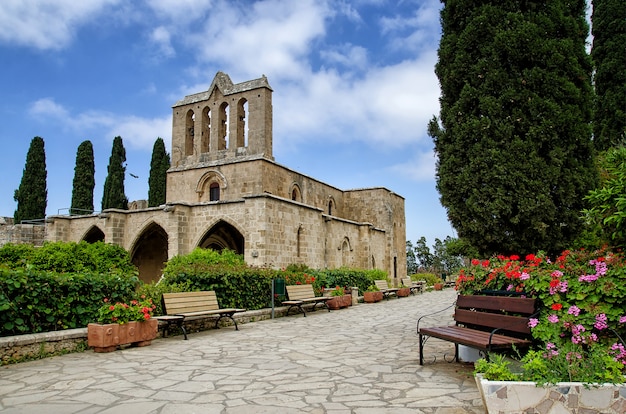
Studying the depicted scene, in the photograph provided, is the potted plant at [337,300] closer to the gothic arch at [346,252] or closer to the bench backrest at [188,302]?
the bench backrest at [188,302]

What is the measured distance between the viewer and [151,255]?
2492cm

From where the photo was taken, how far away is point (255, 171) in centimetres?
2294

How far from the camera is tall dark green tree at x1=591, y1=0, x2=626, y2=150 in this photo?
18.6m

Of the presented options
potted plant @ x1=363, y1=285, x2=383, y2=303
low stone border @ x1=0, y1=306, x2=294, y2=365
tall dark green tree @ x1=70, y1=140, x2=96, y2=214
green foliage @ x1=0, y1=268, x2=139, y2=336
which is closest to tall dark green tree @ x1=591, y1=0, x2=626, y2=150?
potted plant @ x1=363, y1=285, x2=383, y2=303

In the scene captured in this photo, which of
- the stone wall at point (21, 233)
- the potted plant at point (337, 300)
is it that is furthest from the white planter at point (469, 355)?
the stone wall at point (21, 233)

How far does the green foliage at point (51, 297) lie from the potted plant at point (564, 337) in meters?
5.90

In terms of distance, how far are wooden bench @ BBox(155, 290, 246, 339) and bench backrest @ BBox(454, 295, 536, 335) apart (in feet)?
15.9

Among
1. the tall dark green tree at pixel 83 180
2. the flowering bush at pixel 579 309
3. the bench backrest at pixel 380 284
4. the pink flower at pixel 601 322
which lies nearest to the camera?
the flowering bush at pixel 579 309

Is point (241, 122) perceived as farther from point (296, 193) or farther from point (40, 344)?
point (40, 344)

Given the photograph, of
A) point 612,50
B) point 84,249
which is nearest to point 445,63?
point 612,50

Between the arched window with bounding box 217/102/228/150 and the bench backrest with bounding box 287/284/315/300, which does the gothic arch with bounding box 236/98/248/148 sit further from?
the bench backrest with bounding box 287/284/315/300

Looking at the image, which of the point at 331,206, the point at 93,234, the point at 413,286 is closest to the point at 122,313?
the point at 413,286

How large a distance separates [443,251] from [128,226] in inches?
1293

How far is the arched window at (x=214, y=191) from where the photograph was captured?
2467 cm
